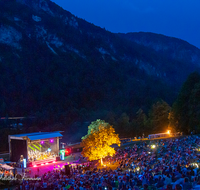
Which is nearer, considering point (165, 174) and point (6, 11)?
point (165, 174)

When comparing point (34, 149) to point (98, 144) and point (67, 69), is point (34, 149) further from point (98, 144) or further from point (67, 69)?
point (67, 69)

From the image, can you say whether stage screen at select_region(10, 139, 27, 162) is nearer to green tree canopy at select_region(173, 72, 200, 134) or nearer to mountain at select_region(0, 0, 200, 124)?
green tree canopy at select_region(173, 72, 200, 134)

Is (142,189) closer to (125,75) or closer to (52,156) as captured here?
(52,156)

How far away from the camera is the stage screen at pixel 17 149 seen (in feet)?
87.9

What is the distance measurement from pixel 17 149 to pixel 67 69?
397ft

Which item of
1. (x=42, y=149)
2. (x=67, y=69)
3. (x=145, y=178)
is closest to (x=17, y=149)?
(x=42, y=149)

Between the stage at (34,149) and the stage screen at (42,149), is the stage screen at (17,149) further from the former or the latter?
the stage screen at (42,149)

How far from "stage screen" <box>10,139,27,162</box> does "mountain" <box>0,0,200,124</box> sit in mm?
48397

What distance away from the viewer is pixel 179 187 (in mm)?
10766

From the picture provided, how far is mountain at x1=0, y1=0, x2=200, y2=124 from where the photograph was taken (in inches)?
4025

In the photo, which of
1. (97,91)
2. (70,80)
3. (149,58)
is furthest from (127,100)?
(149,58)

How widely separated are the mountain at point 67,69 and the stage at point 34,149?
47.1 metres

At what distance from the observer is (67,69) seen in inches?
5758

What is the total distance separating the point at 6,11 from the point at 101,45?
207ft
